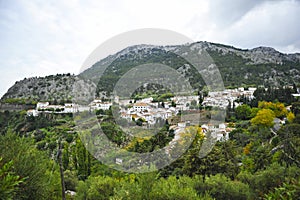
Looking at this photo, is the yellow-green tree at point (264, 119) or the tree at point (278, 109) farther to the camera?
the tree at point (278, 109)

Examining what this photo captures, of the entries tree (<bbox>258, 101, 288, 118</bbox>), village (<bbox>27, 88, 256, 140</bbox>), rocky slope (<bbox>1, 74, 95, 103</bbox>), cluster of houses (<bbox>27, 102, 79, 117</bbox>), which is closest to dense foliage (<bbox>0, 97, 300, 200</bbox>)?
tree (<bbox>258, 101, 288, 118</bbox>)

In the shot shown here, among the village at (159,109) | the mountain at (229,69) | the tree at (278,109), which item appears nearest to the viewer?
the village at (159,109)

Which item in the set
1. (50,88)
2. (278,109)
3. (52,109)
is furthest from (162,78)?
(278,109)

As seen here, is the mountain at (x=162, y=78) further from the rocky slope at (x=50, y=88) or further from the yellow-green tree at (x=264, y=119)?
the yellow-green tree at (x=264, y=119)

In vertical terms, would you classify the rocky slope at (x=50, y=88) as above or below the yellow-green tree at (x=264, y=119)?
above

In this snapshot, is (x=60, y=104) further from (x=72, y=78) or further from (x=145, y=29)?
(x=145, y=29)

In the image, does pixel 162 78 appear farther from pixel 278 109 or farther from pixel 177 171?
pixel 177 171

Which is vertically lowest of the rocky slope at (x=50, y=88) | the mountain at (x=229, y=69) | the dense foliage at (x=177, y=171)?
the dense foliage at (x=177, y=171)

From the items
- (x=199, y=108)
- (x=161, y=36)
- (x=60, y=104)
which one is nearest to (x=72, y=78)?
(x=60, y=104)

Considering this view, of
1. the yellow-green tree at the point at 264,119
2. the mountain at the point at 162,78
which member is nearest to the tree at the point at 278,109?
the yellow-green tree at the point at 264,119

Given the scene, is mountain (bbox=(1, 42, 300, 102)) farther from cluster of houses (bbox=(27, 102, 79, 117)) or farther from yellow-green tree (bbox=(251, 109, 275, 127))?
yellow-green tree (bbox=(251, 109, 275, 127))

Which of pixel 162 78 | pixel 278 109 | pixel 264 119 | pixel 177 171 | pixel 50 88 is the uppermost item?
pixel 162 78

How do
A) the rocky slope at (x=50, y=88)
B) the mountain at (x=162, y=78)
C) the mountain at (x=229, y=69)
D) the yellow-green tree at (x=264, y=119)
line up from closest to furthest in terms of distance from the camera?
the yellow-green tree at (x=264, y=119) → the rocky slope at (x=50, y=88) → the mountain at (x=162, y=78) → the mountain at (x=229, y=69)
